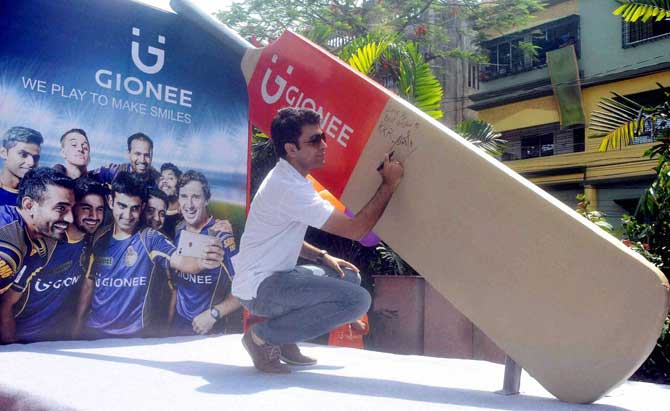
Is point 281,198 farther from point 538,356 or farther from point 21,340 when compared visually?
point 21,340

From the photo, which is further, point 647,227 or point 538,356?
point 647,227

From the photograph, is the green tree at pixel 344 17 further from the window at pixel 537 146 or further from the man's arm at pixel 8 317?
the man's arm at pixel 8 317

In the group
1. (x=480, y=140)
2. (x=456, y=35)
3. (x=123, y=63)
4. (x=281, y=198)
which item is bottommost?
(x=281, y=198)

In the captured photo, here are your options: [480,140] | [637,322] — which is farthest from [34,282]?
[480,140]

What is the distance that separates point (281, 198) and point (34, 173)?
1674mm

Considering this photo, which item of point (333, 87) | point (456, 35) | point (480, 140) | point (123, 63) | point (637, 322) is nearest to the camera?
point (637, 322)

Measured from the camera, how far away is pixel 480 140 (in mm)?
7172

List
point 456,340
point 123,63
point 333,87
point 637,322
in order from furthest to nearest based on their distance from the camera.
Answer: point 456,340 < point 123,63 < point 333,87 < point 637,322

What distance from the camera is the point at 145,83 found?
3.92 meters

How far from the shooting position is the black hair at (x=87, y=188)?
3623 millimetres

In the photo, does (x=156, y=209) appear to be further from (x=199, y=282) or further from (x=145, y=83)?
(x=145, y=83)

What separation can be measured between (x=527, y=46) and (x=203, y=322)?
48.6 feet

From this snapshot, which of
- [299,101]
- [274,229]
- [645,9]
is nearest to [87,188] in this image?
[299,101]

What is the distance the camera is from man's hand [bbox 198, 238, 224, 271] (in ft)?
13.4
